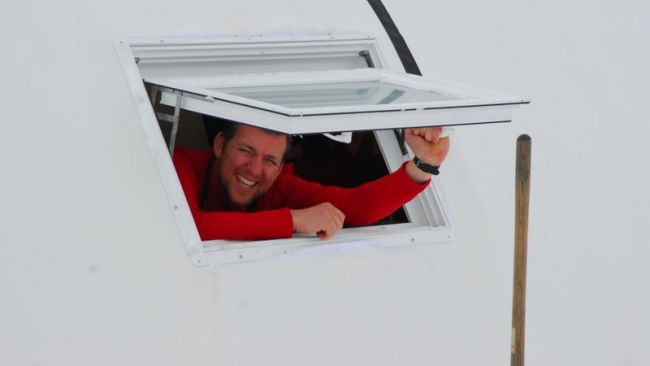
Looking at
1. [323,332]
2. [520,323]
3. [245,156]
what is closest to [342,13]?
[245,156]

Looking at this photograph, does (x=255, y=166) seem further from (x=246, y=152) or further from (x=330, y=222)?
(x=330, y=222)

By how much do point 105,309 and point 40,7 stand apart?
814 millimetres

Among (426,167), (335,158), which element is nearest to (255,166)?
(426,167)

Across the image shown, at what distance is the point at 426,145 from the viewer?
10.8 feet

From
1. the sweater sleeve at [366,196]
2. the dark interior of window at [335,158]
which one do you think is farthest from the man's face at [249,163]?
the dark interior of window at [335,158]

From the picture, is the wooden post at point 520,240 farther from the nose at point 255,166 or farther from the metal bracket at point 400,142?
the nose at point 255,166

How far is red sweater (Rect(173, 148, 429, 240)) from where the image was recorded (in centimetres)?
322

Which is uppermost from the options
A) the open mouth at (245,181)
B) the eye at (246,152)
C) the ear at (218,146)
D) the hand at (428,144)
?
the ear at (218,146)

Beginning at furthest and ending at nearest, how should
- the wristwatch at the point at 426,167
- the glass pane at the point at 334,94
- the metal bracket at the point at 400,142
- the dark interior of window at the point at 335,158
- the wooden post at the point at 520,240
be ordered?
the dark interior of window at the point at 335,158
the metal bracket at the point at 400,142
the wristwatch at the point at 426,167
the glass pane at the point at 334,94
the wooden post at the point at 520,240

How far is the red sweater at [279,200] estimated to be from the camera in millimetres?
3221

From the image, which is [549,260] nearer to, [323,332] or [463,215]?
[463,215]

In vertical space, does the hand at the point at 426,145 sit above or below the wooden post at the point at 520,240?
above

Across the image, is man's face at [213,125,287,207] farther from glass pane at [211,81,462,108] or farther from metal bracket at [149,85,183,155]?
glass pane at [211,81,462,108]

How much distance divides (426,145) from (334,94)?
0.32 metres
